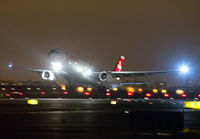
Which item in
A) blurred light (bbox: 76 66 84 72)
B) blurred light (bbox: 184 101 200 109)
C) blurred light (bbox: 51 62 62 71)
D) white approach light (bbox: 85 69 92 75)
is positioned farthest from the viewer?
white approach light (bbox: 85 69 92 75)

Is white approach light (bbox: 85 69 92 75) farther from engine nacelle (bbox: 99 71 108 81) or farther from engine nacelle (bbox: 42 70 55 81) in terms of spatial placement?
engine nacelle (bbox: 42 70 55 81)

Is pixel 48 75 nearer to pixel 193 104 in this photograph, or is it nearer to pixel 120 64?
pixel 120 64

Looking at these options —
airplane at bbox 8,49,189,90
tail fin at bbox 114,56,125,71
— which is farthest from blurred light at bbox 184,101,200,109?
tail fin at bbox 114,56,125,71

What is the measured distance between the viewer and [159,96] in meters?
73.9

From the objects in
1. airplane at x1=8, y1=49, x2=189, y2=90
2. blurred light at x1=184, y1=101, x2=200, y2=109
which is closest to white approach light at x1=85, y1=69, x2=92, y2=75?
airplane at x1=8, y1=49, x2=189, y2=90

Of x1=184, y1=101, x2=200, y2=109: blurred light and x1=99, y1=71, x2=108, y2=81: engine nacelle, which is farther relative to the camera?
x1=99, y1=71, x2=108, y2=81: engine nacelle

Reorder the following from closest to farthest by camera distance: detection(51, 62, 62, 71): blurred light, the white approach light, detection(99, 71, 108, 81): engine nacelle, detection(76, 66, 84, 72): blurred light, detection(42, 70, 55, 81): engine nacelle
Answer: detection(51, 62, 62, 71): blurred light < detection(76, 66, 84, 72): blurred light < the white approach light < detection(42, 70, 55, 81): engine nacelle < detection(99, 71, 108, 81): engine nacelle

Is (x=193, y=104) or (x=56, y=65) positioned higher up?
(x=56, y=65)

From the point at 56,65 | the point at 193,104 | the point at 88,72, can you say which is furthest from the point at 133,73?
the point at 193,104

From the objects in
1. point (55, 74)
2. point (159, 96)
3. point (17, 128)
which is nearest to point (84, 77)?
point (55, 74)

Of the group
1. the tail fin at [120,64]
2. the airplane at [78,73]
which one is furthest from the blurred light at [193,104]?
the tail fin at [120,64]

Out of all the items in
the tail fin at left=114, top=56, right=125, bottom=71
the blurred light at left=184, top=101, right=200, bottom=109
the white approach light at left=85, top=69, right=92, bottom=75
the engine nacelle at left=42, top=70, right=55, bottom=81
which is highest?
the tail fin at left=114, top=56, right=125, bottom=71

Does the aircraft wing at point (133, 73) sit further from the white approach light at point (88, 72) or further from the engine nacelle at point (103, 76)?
the white approach light at point (88, 72)

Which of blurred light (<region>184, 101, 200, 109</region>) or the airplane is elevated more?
the airplane
